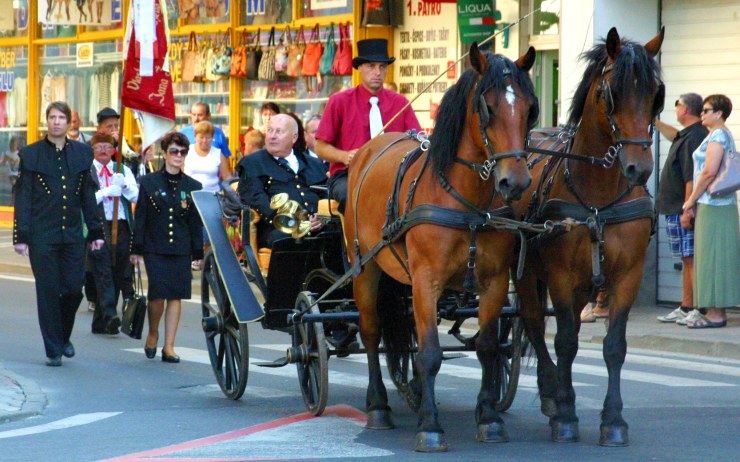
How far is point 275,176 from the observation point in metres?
9.65

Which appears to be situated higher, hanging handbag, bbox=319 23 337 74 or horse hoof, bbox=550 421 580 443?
hanging handbag, bbox=319 23 337 74

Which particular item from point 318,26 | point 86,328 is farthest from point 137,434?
point 318,26

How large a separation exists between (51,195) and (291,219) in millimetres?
2780

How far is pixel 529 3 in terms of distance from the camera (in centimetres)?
1745

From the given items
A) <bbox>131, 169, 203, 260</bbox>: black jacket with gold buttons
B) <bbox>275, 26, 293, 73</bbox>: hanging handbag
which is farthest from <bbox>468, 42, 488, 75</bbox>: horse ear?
<bbox>275, 26, 293, 73</bbox>: hanging handbag

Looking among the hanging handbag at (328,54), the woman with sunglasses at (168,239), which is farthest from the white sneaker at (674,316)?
the hanging handbag at (328,54)

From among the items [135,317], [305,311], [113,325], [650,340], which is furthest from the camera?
[113,325]

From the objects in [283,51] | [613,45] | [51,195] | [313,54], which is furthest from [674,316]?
[283,51]

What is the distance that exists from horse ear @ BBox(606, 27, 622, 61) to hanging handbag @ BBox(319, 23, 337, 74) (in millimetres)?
12768

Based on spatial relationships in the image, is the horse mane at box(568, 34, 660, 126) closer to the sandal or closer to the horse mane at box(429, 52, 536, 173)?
the horse mane at box(429, 52, 536, 173)

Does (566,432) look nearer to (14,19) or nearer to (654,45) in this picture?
(654,45)

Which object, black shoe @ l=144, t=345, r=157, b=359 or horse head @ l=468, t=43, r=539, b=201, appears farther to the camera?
black shoe @ l=144, t=345, r=157, b=359

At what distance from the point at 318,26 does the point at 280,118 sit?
10.7 m

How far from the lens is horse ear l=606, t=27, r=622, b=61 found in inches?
292
